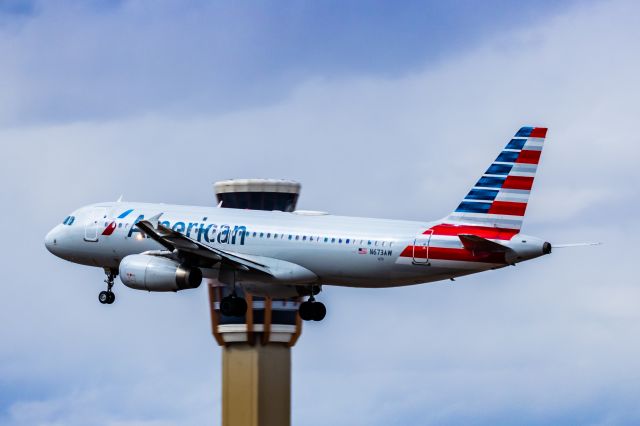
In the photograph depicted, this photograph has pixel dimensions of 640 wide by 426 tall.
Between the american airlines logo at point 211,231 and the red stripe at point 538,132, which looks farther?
the american airlines logo at point 211,231

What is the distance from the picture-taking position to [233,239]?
8306 cm

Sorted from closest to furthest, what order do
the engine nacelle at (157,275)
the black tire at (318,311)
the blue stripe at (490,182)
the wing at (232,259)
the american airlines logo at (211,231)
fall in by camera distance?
1. the blue stripe at (490,182)
2. the wing at (232,259)
3. the engine nacelle at (157,275)
4. the american airlines logo at (211,231)
5. the black tire at (318,311)

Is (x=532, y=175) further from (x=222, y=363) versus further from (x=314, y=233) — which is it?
(x=222, y=363)

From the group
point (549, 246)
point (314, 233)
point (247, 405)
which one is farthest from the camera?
point (247, 405)

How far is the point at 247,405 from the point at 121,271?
42645mm

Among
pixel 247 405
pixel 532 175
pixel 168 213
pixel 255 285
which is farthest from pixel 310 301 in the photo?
pixel 247 405

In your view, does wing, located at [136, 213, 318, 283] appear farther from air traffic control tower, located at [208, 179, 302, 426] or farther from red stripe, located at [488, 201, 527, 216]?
air traffic control tower, located at [208, 179, 302, 426]

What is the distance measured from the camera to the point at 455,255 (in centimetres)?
7681

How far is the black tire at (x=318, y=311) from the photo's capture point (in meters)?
85.8

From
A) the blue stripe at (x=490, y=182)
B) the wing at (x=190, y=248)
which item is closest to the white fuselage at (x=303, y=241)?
the wing at (x=190, y=248)

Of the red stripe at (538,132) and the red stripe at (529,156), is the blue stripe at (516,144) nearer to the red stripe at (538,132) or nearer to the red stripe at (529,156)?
the red stripe at (529,156)

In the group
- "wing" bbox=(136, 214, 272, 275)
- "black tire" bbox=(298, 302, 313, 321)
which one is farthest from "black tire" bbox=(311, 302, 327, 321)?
"wing" bbox=(136, 214, 272, 275)

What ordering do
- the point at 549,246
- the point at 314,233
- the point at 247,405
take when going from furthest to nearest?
the point at 247,405 → the point at 314,233 → the point at 549,246

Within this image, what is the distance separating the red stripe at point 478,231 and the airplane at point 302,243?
0.14 ft
